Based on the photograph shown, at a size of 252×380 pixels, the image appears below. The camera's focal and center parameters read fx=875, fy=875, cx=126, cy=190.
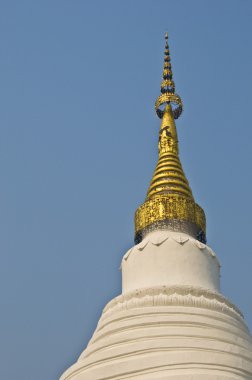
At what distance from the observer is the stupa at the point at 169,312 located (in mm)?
15484

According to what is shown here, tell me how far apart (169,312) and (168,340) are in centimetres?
91

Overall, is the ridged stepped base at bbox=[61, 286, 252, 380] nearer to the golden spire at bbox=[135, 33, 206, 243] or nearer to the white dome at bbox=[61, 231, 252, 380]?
the white dome at bbox=[61, 231, 252, 380]

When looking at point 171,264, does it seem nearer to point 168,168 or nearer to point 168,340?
point 168,340

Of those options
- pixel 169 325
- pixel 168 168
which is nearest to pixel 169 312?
pixel 169 325

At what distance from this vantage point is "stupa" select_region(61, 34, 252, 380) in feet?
50.8

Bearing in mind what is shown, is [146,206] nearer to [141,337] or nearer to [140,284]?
[140,284]

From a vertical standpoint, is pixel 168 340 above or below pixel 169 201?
below

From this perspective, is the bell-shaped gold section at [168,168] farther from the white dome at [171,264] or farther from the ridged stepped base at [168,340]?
the ridged stepped base at [168,340]

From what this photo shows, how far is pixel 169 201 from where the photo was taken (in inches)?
770

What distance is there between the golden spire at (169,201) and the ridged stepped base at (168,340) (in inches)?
85.9

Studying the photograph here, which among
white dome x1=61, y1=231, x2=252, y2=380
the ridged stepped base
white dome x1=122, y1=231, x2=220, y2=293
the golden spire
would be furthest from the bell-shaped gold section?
the ridged stepped base

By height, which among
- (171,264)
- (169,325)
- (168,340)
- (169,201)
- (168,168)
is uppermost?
(168,168)

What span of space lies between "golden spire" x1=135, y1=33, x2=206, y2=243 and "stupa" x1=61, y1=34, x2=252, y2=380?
0.02 m

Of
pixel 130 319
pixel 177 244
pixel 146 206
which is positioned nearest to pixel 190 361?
pixel 130 319
